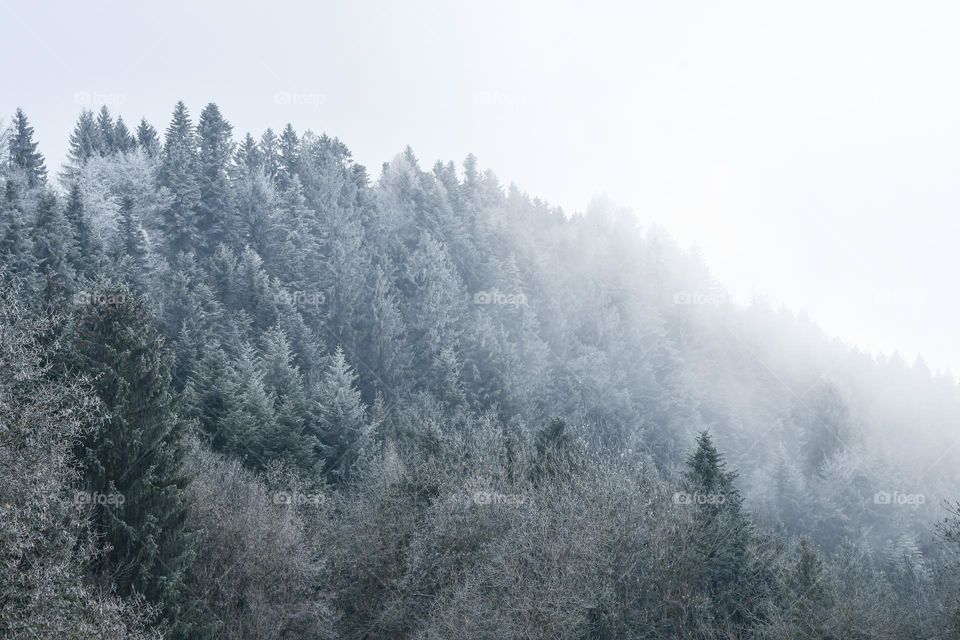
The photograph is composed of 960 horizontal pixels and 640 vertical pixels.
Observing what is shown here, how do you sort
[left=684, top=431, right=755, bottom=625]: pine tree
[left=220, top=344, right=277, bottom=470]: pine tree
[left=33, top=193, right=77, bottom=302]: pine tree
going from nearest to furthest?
1. [left=684, top=431, right=755, bottom=625]: pine tree
2. [left=220, top=344, right=277, bottom=470]: pine tree
3. [left=33, top=193, right=77, bottom=302]: pine tree

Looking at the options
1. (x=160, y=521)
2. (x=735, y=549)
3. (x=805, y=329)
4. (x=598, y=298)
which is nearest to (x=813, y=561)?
(x=735, y=549)

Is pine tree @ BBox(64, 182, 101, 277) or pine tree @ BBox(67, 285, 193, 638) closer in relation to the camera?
pine tree @ BBox(67, 285, 193, 638)

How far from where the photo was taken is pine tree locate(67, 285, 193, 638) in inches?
723

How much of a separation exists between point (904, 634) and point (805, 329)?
10751 centimetres

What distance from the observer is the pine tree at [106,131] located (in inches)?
3174

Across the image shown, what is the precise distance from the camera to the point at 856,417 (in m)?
103

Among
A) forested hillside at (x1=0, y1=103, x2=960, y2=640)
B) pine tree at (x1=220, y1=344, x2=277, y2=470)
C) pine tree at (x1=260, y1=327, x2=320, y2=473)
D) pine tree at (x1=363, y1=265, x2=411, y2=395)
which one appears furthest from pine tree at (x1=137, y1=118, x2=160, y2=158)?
pine tree at (x1=220, y1=344, x2=277, y2=470)

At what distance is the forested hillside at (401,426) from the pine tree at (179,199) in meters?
0.38

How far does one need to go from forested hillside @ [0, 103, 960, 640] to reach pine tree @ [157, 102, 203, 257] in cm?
38

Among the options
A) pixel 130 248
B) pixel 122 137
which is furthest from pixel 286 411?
pixel 122 137

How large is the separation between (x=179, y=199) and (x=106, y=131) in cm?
3386

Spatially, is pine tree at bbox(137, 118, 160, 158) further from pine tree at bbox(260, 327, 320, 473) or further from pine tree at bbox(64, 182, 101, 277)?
pine tree at bbox(260, 327, 320, 473)

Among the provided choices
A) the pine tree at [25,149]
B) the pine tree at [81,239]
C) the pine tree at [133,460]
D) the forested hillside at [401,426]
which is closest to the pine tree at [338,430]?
the forested hillside at [401,426]

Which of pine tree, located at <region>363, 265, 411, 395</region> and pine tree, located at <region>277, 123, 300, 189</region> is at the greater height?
pine tree, located at <region>277, 123, 300, 189</region>
